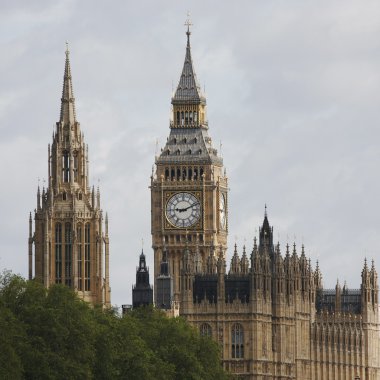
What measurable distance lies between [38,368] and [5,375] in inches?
329

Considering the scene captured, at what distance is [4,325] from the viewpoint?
639ft

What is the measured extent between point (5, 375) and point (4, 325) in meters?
4.68

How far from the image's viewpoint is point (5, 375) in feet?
625

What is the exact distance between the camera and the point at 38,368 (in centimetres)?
19888

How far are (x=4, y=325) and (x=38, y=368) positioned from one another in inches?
203
